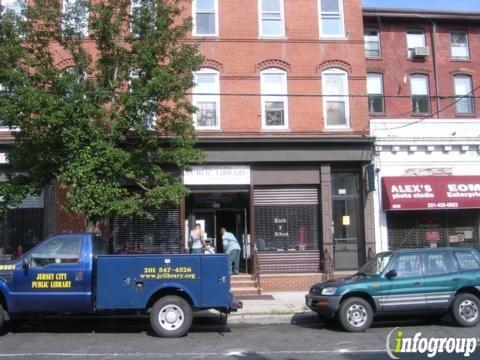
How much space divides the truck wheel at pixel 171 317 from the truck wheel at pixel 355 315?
119 inches

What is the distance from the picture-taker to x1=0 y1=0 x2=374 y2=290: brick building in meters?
17.5

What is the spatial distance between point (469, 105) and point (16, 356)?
20055mm

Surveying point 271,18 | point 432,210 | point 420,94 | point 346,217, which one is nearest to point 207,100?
point 271,18

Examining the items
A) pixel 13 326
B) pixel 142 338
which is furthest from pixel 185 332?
pixel 13 326

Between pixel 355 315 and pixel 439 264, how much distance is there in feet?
7.11

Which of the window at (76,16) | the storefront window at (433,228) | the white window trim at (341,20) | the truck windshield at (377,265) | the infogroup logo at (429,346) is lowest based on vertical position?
the infogroup logo at (429,346)

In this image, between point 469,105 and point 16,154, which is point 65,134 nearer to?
point 16,154

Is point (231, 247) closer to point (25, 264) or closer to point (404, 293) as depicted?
point (404, 293)

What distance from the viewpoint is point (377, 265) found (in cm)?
1185

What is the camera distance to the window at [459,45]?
2341 centimetres

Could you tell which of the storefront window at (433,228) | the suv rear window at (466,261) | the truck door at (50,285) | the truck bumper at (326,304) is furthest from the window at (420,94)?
the truck door at (50,285)

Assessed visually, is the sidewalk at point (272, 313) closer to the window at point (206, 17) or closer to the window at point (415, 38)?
the window at point (206, 17)

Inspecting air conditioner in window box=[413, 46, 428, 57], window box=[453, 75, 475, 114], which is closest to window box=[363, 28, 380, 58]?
air conditioner in window box=[413, 46, 428, 57]

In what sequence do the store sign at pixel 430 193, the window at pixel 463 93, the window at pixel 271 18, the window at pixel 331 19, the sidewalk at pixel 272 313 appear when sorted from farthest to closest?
the window at pixel 463 93 < the window at pixel 331 19 < the window at pixel 271 18 < the store sign at pixel 430 193 < the sidewalk at pixel 272 313
